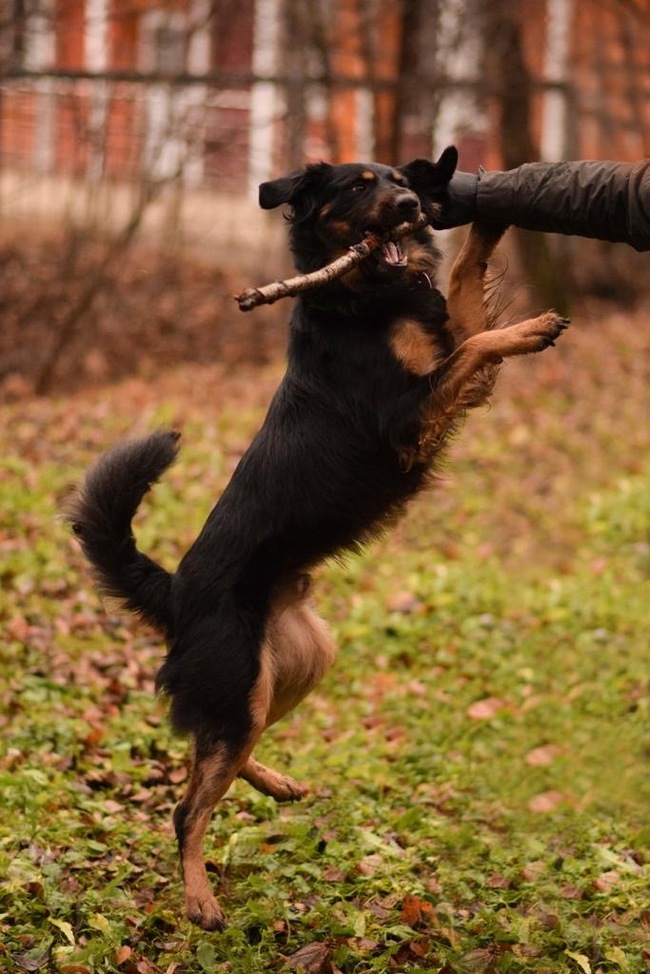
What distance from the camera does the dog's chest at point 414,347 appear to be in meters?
5.05

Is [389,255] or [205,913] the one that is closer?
[205,913]

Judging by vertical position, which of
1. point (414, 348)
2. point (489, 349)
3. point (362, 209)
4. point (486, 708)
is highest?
point (362, 209)

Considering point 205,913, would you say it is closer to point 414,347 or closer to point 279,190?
point 414,347

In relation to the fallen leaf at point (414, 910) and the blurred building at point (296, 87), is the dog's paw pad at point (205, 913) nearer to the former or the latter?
the fallen leaf at point (414, 910)

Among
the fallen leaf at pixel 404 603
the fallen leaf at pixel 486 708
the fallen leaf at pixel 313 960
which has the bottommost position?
the fallen leaf at pixel 404 603

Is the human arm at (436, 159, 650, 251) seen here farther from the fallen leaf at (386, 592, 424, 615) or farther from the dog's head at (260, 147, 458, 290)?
the fallen leaf at (386, 592, 424, 615)

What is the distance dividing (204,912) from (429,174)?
10.2 ft

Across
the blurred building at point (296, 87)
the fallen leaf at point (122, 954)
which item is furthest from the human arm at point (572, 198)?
the blurred building at point (296, 87)

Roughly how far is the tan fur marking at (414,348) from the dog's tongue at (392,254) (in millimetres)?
238

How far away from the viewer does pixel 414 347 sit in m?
5.09

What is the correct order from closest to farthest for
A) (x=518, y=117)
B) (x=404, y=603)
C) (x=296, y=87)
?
1. (x=404, y=603)
2. (x=296, y=87)
3. (x=518, y=117)

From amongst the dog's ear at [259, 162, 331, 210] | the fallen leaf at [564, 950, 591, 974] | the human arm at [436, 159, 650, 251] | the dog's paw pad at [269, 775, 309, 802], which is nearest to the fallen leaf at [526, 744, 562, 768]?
the dog's paw pad at [269, 775, 309, 802]

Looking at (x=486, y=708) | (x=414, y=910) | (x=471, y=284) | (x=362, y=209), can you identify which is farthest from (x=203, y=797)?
(x=486, y=708)

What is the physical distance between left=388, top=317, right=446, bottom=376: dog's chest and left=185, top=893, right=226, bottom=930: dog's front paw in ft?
7.29
